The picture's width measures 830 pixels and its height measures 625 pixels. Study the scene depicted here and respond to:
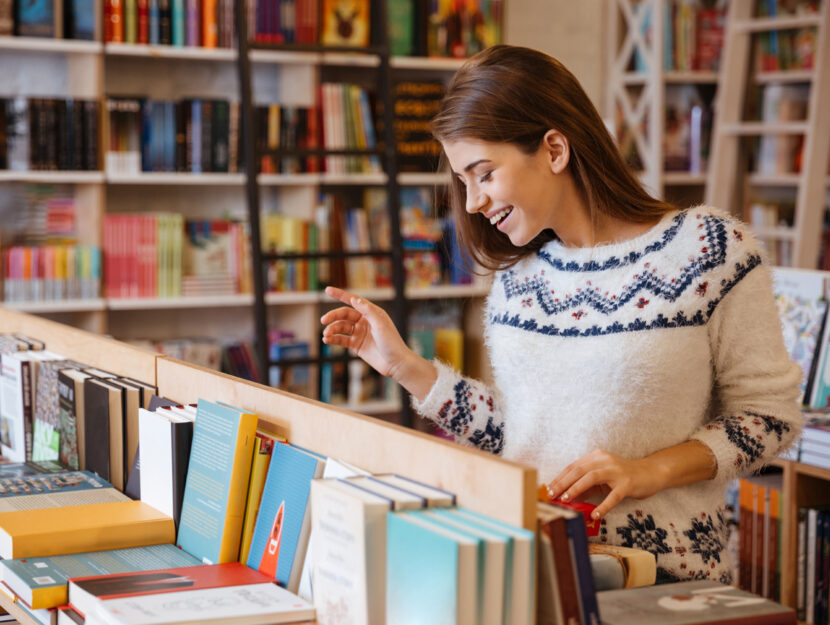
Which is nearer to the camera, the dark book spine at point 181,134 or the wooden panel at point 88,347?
the wooden panel at point 88,347

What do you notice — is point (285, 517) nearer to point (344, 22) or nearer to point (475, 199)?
point (475, 199)

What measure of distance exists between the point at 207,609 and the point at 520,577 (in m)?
0.39

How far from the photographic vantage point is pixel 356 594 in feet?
3.52

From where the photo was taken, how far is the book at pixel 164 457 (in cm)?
147

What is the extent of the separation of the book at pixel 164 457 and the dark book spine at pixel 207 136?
2.43 m

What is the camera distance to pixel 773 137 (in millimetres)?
4430

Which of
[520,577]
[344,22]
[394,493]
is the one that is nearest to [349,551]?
[394,493]

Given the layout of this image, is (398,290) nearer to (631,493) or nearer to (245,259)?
(245,259)

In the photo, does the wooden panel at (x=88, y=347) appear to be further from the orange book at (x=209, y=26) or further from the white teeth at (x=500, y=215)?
the orange book at (x=209, y=26)

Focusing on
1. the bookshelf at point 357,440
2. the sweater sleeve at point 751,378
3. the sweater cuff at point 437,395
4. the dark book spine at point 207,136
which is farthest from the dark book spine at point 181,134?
the sweater sleeve at point 751,378

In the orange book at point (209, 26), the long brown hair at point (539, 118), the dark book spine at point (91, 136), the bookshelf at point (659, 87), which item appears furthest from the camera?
the bookshelf at point (659, 87)

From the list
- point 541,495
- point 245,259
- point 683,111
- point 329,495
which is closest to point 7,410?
point 329,495

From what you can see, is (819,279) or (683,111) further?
(683,111)

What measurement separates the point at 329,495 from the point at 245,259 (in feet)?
9.82
